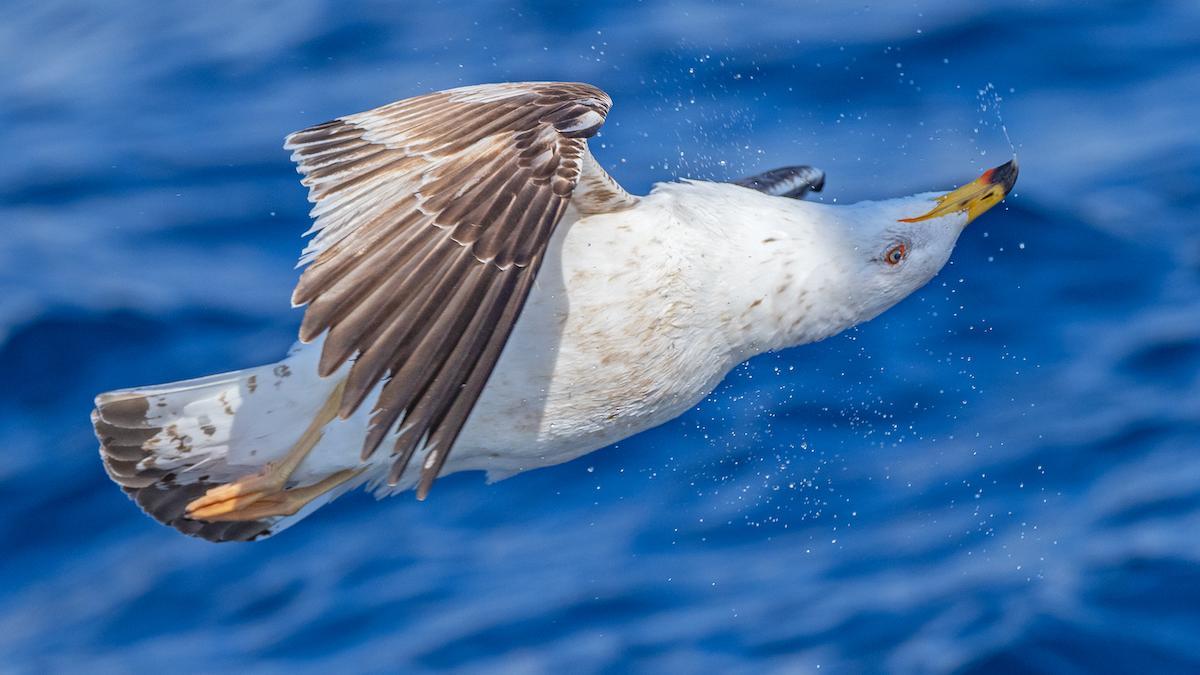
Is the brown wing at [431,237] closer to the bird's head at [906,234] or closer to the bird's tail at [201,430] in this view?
the bird's tail at [201,430]

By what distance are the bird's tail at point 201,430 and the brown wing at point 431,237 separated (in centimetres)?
69

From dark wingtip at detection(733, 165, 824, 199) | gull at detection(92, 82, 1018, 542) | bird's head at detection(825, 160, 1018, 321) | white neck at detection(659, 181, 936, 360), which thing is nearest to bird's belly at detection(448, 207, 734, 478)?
gull at detection(92, 82, 1018, 542)

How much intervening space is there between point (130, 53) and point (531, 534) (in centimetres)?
336

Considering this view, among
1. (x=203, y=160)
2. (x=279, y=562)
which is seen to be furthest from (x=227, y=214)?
(x=279, y=562)

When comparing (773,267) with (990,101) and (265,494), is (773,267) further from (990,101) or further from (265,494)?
(990,101)

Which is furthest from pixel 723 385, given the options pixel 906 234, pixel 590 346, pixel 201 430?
pixel 201 430

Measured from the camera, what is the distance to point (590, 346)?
5.18 metres

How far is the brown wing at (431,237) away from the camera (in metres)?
4.24

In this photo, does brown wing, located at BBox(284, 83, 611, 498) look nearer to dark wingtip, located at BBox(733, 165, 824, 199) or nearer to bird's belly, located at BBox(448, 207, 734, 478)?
bird's belly, located at BBox(448, 207, 734, 478)

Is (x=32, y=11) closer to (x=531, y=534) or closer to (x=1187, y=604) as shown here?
(x=531, y=534)

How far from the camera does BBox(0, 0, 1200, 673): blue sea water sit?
20.8 feet

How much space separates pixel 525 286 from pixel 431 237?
0.94 ft

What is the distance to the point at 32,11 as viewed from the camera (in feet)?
28.0

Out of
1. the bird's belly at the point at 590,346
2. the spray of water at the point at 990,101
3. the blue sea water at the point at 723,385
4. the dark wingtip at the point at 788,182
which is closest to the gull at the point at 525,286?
the bird's belly at the point at 590,346
